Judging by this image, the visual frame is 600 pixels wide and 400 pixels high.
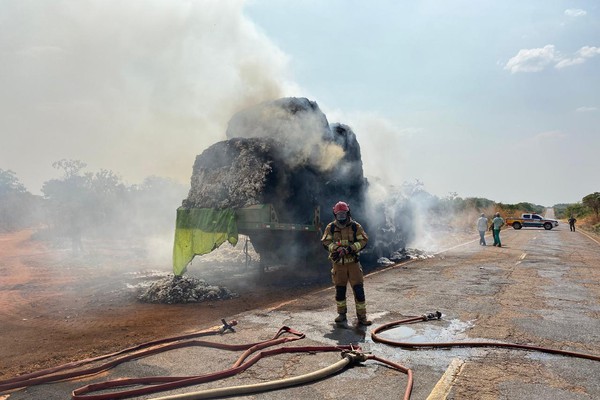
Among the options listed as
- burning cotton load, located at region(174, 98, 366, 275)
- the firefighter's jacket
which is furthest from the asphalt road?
burning cotton load, located at region(174, 98, 366, 275)

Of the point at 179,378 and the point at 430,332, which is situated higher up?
the point at 179,378

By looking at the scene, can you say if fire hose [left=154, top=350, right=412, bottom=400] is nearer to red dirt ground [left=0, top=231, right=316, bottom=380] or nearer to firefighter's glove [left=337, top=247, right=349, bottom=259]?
firefighter's glove [left=337, top=247, right=349, bottom=259]

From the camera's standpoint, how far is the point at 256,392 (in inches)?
159

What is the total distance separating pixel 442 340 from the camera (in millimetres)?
5816

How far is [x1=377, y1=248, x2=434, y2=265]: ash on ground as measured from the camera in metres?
15.4

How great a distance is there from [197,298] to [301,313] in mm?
2920

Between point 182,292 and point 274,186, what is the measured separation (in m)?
4.02

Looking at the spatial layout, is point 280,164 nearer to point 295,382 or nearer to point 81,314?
point 81,314

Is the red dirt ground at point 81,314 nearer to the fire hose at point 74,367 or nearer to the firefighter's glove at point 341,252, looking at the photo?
the fire hose at point 74,367

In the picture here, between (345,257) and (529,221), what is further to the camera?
(529,221)

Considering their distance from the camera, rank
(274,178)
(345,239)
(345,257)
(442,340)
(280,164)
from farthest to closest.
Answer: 1. (280,164)
2. (274,178)
3. (345,239)
4. (345,257)
5. (442,340)

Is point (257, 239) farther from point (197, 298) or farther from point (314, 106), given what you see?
point (314, 106)

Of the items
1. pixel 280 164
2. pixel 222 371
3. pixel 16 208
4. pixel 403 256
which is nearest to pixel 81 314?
pixel 222 371

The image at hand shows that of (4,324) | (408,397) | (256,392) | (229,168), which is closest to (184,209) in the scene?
(229,168)
